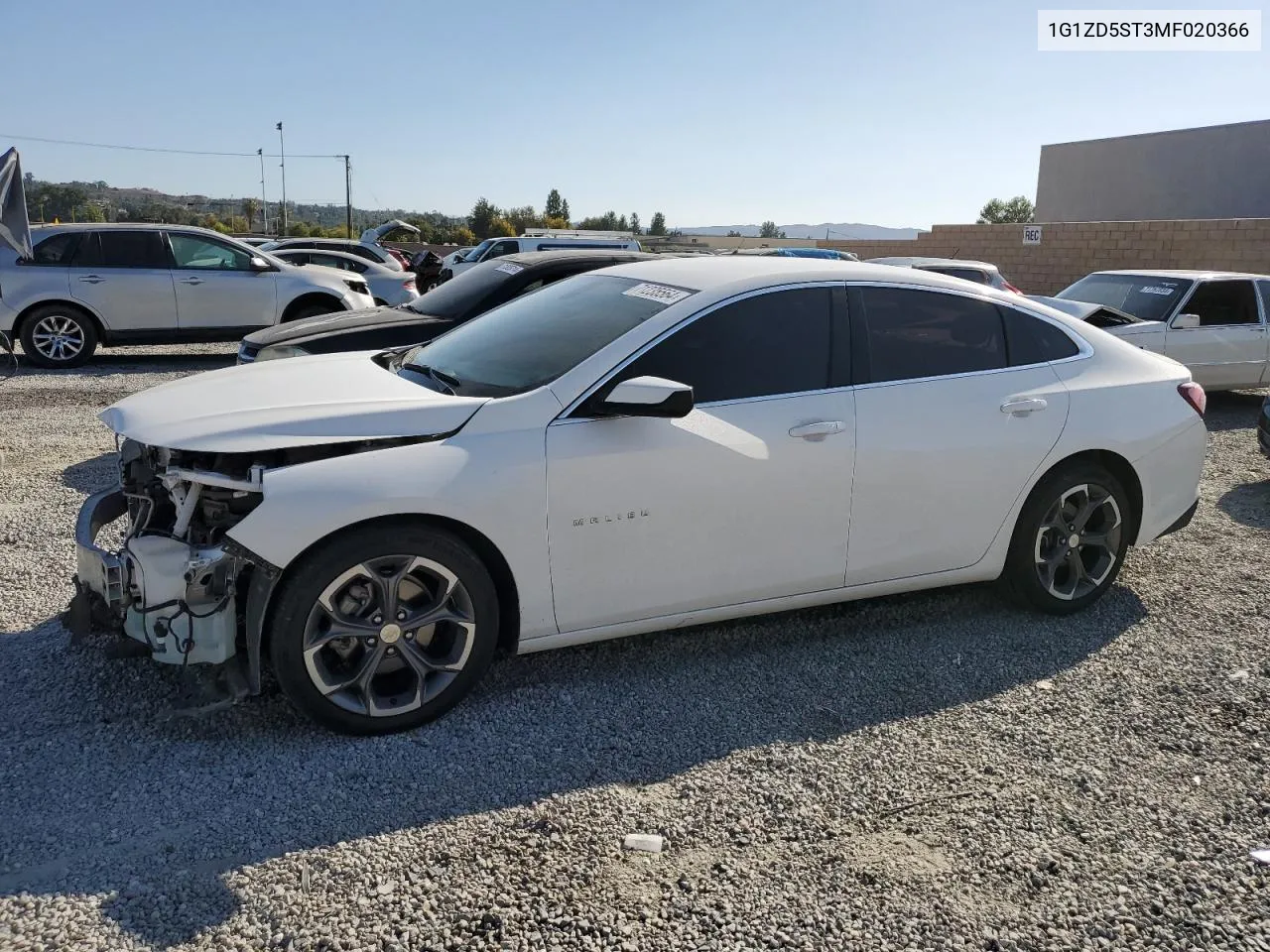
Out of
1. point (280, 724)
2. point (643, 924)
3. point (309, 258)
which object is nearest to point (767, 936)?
point (643, 924)

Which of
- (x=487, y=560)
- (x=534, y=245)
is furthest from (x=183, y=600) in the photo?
(x=534, y=245)

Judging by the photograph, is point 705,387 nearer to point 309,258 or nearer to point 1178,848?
point 1178,848

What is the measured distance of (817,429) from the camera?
411 centimetres

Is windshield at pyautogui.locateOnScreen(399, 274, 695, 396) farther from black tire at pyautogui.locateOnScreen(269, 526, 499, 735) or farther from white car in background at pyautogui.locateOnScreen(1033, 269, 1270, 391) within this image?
white car in background at pyautogui.locateOnScreen(1033, 269, 1270, 391)

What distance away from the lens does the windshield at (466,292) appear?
8102mm

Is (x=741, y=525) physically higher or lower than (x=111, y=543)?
higher

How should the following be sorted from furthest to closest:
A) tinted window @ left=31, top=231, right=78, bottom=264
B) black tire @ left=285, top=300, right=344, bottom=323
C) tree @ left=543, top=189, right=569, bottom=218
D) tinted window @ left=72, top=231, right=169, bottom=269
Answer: tree @ left=543, top=189, right=569, bottom=218 < black tire @ left=285, top=300, right=344, bottom=323 < tinted window @ left=72, top=231, right=169, bottom=269 < tinted window @ left=31, top=231, right=78, bottom=264

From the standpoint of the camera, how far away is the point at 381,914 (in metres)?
2.71

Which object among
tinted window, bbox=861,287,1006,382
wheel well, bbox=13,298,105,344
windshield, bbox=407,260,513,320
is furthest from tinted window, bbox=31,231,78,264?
tinted window, bbox=861,287,1006,382

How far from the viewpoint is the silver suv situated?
12.1 m

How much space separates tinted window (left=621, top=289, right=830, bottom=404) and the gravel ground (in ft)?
3.90

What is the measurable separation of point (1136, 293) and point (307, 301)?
1010 cm

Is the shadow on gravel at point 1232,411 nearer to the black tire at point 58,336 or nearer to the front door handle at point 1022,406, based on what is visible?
the front door handle at point 1022,406

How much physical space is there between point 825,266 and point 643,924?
2.94 meters
